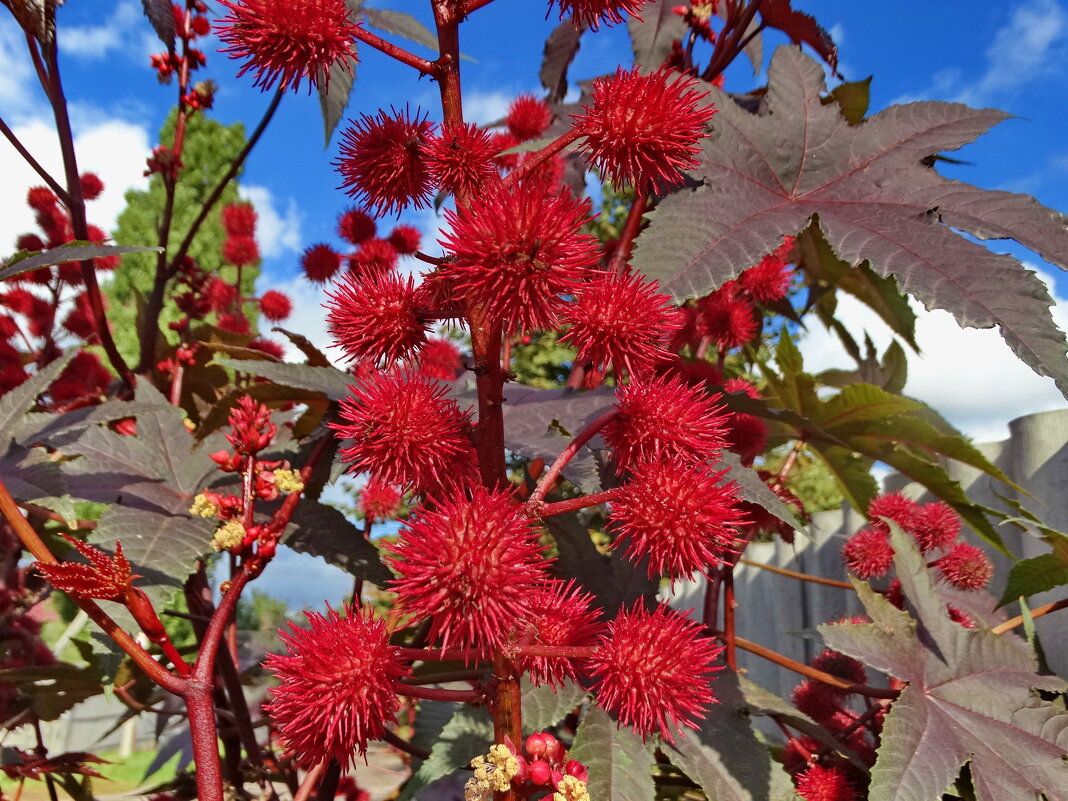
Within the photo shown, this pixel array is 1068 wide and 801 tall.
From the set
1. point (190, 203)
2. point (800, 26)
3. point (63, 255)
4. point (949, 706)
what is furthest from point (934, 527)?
point (190, 203)

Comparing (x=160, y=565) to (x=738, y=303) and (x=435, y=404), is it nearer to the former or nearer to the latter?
(x=435, y=404)

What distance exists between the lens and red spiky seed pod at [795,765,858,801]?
78 centimetres

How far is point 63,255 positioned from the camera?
553 mm

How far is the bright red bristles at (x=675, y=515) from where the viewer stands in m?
0.42

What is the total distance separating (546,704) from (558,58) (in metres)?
0.94

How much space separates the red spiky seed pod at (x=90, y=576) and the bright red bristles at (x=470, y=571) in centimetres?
17

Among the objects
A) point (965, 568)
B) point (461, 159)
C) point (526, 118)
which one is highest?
point (526, 118)

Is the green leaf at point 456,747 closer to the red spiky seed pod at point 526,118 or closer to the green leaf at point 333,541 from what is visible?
the green leaf at point 333,541

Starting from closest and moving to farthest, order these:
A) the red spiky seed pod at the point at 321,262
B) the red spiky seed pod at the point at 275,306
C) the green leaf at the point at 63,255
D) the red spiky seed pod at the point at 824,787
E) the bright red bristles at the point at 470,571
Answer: the bright red bristles at the point at 470,571, the green leaf at the point at 63,255, the red spiky seed pod at the point at 824,787, the red spiky seed pod at the point at 321,262, the red spiky seed pod at the point at 275,306

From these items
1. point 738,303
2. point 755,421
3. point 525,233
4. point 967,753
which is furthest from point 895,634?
point 525,233

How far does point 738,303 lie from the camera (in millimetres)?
933

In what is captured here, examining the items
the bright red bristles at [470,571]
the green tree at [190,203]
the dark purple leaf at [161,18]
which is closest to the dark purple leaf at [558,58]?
the dark purple leaf at [161,18]

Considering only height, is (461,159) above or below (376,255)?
below

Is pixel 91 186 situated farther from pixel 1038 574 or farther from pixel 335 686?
pixel 1038 574
